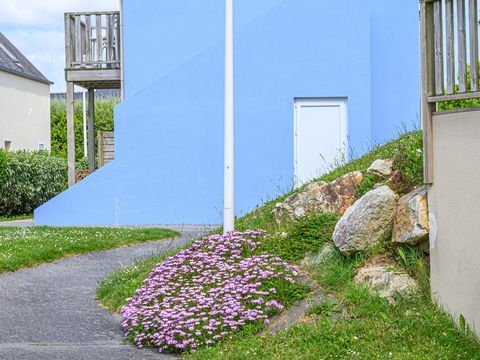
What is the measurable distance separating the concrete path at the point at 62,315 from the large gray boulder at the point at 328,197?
271cm

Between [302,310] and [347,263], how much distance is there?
0.85 m

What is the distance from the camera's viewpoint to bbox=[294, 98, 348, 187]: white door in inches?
669

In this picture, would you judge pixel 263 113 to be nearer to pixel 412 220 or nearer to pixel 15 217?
pixel 15 217

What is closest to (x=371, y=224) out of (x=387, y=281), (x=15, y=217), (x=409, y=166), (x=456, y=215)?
(x=387, y=281)

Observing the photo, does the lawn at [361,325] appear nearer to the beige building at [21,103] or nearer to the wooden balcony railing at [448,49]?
the wooden balcony railing at [448,49]

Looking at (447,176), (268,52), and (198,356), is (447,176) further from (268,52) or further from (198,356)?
(268,52)

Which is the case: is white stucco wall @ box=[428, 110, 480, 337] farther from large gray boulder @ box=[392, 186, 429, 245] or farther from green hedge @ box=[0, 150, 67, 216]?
green hedge @ box=[0, 150, 67, 216]

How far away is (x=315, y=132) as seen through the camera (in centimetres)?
1708

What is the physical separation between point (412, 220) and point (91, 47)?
13.0m

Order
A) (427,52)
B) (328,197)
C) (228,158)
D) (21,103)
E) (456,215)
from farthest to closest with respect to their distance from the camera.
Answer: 1. (21,103)
2. (228,158)
3. (328,197)
4. (427,52)
5. (456,215)

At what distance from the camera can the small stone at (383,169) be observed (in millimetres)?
9242

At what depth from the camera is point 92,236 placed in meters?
14.7

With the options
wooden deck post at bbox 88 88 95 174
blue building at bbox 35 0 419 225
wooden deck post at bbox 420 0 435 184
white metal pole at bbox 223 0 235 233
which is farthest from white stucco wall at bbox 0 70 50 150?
wooden deck post at bbox 420 0 435 184

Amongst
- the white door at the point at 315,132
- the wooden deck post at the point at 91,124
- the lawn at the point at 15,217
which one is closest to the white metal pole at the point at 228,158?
the white door at the point at 315,132
